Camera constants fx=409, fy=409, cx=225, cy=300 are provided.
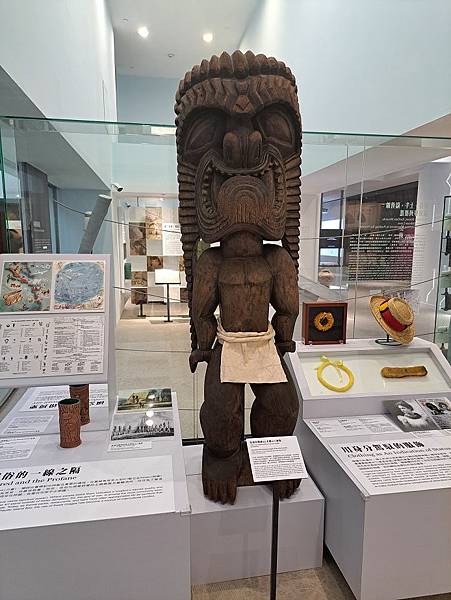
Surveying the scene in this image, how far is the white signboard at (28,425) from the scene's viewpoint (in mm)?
1696

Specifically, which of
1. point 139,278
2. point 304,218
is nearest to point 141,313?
point 139,278

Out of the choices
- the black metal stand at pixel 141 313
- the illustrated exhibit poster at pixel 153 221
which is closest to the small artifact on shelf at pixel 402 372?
the illustrated exhibit poster at pixel 153 221

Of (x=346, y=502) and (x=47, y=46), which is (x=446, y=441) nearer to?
(x=346, y=502)

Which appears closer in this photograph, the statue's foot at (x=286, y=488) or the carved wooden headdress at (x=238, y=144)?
the carved wooden headdress at (x=238, y=144)

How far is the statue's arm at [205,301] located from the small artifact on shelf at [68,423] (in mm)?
509

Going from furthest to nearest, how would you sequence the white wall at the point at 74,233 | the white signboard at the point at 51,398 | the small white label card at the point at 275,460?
the white wall at the point at 74,233, the white signboard at the point at 51,398, the small white label card at the point at 275,460

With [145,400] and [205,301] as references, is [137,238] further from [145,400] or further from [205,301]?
[205,301]

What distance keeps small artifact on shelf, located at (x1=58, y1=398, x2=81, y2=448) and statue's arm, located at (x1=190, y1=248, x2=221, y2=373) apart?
1.67 feet

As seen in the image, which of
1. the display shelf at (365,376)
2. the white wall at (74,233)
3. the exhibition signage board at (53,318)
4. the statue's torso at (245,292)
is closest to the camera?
the statue's torso at (245,292)

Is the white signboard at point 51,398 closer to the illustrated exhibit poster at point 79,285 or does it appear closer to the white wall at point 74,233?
the illustrated exhibit poster at point 79,285

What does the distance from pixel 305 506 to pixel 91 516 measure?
741mm

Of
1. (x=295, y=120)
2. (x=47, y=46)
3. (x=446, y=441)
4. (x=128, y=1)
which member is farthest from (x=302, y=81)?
(x=446, y=441)

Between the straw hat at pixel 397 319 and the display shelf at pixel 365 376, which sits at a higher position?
the straw hat at pixel 397 319

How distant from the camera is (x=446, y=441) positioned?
1.61 m
